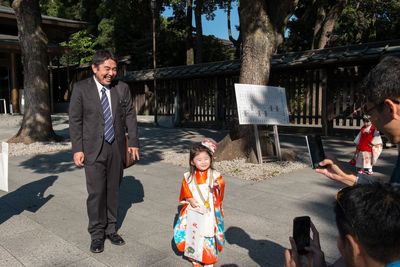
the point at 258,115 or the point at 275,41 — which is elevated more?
the point at 275,41

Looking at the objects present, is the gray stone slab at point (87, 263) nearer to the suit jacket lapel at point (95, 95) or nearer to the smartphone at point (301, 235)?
the suit jacket lapel at point (95, 95)

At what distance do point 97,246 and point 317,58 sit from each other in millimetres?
9696

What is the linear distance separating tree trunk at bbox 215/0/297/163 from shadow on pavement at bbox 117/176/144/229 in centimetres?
194

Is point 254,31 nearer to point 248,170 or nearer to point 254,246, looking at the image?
point 248,170

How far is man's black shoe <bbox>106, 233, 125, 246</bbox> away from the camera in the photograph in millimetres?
3891

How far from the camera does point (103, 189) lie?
3.82 meters

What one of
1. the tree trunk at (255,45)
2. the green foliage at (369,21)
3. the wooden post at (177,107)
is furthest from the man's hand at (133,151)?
the green foliage at (369,21)

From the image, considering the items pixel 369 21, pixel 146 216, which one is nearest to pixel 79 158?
pixel 146 216

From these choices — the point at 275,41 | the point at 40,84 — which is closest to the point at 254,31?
the point at 275,41

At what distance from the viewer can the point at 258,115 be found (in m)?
7.21

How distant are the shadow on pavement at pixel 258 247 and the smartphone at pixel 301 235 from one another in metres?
Answer: 1.99

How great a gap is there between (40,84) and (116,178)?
774cm

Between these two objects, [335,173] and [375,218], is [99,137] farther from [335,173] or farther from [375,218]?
[375,218]

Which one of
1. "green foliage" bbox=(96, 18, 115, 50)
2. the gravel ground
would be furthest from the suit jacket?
"green foliage" bbox=(96, 18, 115, 50)
